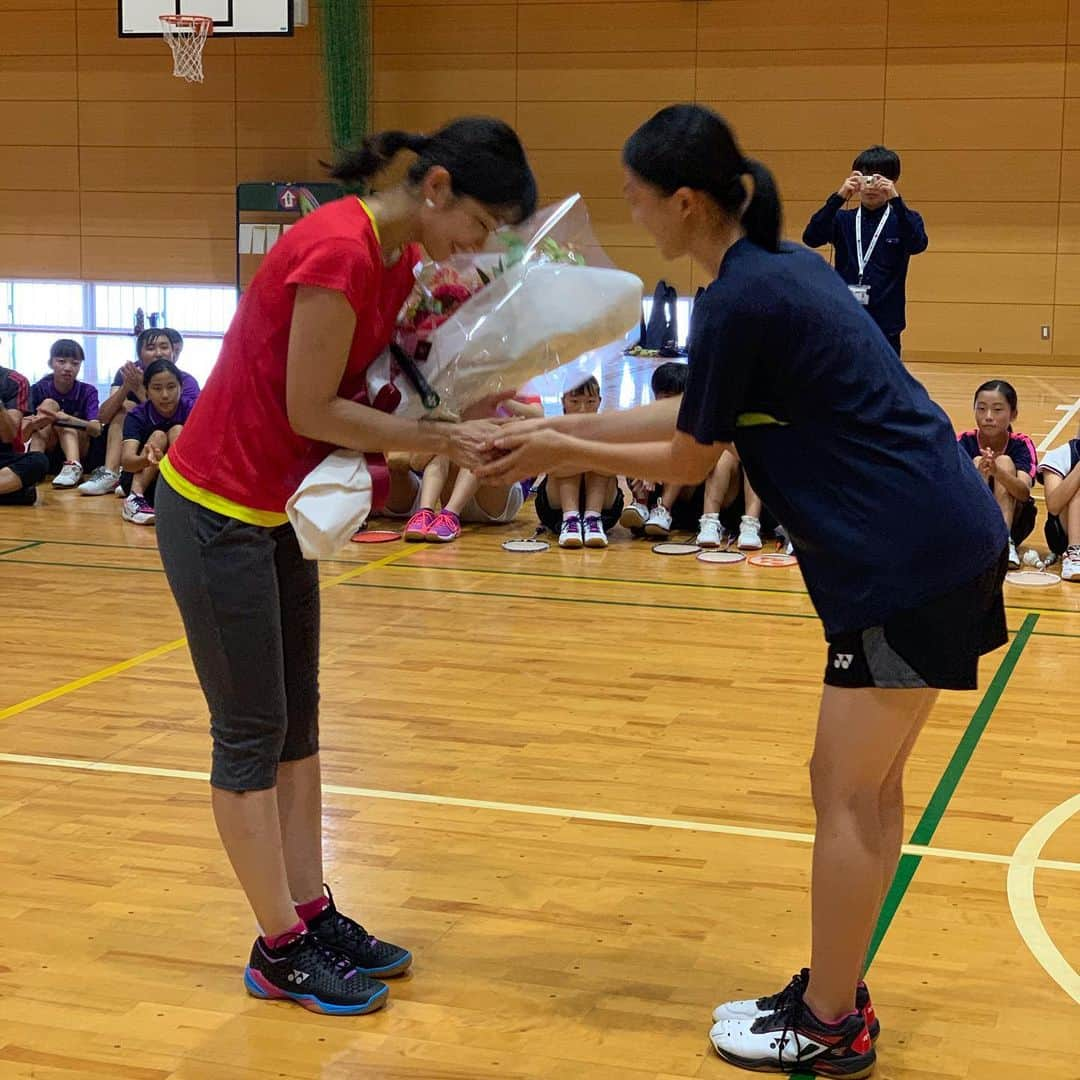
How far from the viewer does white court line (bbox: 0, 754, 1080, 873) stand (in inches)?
130

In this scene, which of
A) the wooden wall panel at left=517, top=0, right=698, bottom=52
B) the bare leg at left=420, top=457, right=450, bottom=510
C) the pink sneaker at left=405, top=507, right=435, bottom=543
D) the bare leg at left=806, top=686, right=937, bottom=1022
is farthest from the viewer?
the wooden wall panel at left=517, top=0, right=698, bottom=52

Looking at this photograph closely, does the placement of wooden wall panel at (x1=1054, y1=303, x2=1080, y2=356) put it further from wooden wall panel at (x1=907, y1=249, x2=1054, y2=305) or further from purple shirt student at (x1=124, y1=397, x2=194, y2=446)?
purple shirt student at (x1=124, y1=397, x2=194, y2=446)

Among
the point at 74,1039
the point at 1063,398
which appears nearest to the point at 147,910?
the point at 74,1039

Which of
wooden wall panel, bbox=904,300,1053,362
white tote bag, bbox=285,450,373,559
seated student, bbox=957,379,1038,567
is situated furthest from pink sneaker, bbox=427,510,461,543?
wooden wall panel, bbox=904,300,1053,362

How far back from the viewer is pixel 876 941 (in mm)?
2859

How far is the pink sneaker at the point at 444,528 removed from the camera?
7223 millimetres

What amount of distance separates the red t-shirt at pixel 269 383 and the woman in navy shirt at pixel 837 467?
0.45 metres

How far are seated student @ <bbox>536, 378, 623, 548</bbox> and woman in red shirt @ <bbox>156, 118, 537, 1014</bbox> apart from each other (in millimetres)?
4518

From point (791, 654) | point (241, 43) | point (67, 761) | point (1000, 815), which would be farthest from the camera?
point (241, 43)

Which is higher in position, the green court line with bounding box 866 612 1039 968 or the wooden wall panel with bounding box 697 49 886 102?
the wooden wall panel with bounding box 697 49 886 102

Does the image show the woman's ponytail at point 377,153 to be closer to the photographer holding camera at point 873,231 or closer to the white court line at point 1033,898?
the white court line at point 1033,898

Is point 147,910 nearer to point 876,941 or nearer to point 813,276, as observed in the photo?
point 876,941

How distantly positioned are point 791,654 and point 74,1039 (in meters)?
3.22

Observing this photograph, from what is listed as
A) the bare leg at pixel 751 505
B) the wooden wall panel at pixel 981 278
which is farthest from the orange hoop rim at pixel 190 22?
the bare leg at pixel 751 505
